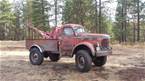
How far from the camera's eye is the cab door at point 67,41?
1373 centimetres

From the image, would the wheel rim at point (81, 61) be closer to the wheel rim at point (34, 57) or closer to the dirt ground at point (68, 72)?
the dirt ground at point (68, 72)

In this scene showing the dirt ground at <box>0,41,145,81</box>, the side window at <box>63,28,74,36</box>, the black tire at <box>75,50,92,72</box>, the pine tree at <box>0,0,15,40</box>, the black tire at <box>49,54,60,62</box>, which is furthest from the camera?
the pine tree at <box>0,0,15,40</box>

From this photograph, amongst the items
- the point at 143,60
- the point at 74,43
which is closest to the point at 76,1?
the point at 143,60

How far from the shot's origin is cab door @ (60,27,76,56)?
13727 millimetres

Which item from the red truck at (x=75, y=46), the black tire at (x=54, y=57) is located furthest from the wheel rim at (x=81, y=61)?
the black tire at (x=54, y=57)

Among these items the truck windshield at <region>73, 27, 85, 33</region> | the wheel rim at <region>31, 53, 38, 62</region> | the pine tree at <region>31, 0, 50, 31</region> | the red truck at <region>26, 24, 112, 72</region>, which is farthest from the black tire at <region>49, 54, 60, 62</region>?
the pine tree at <region>31, 0, 50, 31</region>

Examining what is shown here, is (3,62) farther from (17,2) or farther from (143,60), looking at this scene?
(17,2)

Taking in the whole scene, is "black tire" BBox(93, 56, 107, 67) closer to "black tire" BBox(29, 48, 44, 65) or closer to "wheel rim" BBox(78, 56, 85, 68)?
"wheel rim" BBox(78, 56, 85, 68)

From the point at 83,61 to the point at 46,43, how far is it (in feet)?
8.96

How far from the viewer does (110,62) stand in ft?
52.7

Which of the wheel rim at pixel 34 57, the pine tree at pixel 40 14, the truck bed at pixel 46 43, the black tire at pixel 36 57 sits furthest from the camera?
the pine tree at pixel 40 14

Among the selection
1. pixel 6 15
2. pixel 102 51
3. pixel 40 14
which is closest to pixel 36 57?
pixel 102 51

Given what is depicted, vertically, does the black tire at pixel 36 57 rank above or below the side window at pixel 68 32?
below

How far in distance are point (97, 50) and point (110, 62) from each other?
3.47 metres
